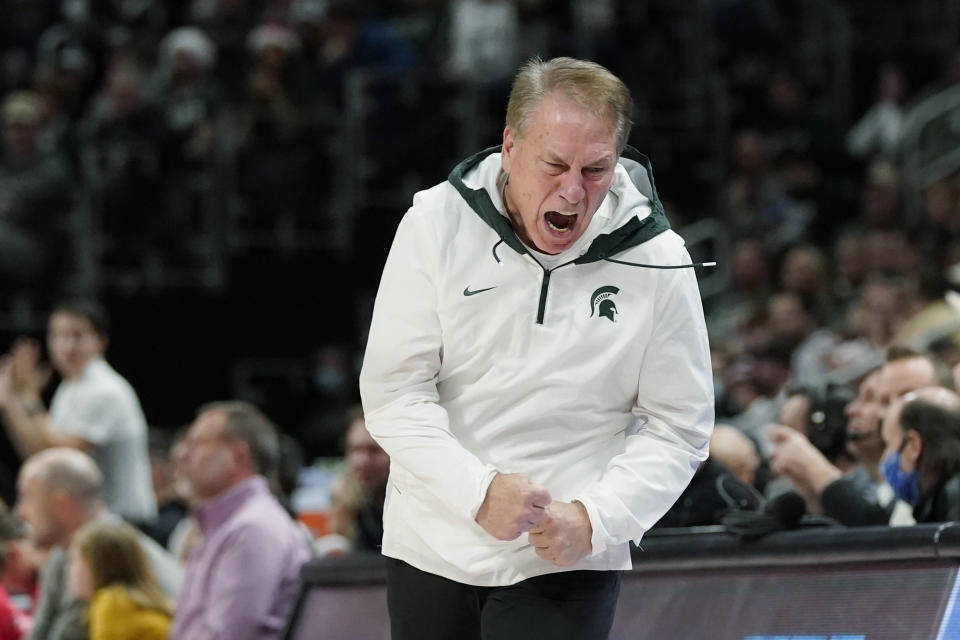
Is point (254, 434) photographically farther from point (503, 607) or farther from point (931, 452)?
point (503, 607)

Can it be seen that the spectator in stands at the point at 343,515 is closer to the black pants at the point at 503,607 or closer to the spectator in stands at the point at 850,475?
the spectator in stands at the point at 850,475

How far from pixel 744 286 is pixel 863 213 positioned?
4.73ft

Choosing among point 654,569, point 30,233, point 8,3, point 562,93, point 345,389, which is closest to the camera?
point 562,93

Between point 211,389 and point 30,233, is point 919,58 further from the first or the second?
point 30,233

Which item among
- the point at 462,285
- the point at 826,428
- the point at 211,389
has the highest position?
the point at 462,285

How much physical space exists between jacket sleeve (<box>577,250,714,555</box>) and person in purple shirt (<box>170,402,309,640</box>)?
291 cm

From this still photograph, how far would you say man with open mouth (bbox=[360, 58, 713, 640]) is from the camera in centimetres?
304

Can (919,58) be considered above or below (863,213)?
above

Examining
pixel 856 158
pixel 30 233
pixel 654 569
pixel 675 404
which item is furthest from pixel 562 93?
pixel 856 158

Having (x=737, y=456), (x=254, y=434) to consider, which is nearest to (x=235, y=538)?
(x=254, y=434)

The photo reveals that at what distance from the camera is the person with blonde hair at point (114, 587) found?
595cm

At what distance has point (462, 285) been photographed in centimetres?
311

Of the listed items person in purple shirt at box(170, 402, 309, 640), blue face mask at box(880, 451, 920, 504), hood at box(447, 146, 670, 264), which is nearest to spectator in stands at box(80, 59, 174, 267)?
person in purple shirt at box(170, 402, 309, 640)

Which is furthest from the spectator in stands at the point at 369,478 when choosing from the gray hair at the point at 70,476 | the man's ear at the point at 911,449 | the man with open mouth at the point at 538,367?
the man with open mouth at the point at 538,367
